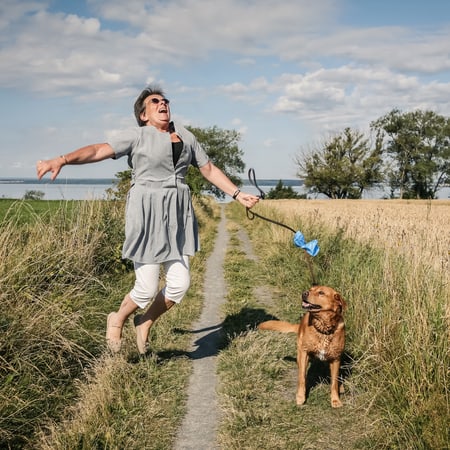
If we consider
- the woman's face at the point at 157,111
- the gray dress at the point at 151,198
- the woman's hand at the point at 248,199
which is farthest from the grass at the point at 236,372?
the woman's face at the point at 157,111

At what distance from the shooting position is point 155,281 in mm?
3850

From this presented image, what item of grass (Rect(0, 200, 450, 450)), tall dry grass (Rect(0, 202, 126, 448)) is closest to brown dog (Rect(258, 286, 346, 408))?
grass (Rect(0, 200, 450, 450))

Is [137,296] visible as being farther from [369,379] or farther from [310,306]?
[369,379]

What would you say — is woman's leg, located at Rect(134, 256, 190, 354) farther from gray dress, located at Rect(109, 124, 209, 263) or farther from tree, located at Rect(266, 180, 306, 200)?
tree, located at Rect(266, 180, 306, 200)

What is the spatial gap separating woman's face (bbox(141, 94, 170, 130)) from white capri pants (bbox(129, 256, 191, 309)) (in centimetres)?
116

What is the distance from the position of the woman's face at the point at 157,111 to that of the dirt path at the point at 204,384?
7.19 feet

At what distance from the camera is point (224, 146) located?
70062 millimetres

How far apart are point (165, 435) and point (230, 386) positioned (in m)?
0.85

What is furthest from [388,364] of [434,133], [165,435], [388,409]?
[434,133]

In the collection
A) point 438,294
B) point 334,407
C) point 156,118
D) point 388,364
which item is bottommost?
point 334,407

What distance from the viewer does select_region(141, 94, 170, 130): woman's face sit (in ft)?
12.6

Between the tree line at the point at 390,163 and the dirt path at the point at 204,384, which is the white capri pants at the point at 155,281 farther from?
the tree line at the point at 390,163

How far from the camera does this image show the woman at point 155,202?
3.70 metres

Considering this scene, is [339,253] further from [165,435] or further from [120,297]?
[165,435]
